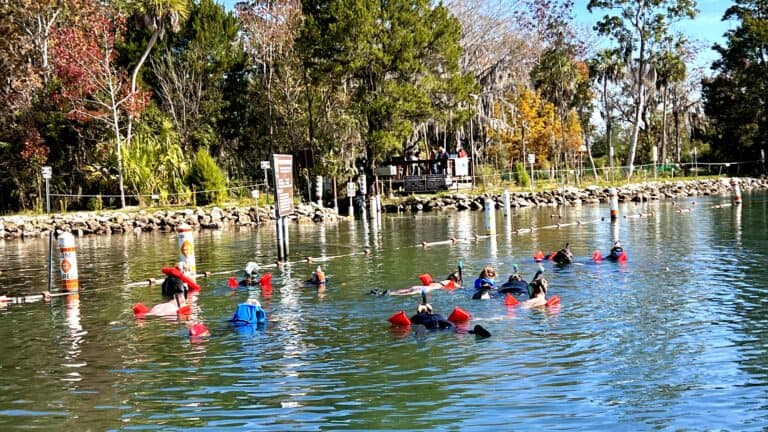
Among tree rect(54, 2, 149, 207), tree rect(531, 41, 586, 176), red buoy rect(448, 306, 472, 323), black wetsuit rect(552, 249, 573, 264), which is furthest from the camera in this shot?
tree rect(531, 41, 586, 176)

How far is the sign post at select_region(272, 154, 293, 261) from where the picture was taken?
76.4ft

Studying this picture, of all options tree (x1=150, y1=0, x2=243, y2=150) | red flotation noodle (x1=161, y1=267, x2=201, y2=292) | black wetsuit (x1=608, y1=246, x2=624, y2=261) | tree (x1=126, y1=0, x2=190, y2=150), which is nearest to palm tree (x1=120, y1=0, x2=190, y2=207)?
tree (x1=126, y1=0, x2=190, y2=150)

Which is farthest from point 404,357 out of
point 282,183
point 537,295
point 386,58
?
point 386,58

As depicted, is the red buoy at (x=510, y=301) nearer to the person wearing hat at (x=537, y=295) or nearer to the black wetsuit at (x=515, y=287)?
the person wearing hat at (x=537, y=295)

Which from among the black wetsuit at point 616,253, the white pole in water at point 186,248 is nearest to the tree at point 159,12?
the white pole in water at point 186,248

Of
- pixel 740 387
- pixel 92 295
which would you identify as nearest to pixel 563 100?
pixel 92 295

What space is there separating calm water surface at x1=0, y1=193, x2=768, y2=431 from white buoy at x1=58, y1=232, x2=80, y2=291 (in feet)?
1.78

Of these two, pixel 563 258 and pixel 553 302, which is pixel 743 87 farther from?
pixel 553 302

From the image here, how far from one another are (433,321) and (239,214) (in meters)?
33.3

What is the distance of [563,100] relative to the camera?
66688 mm

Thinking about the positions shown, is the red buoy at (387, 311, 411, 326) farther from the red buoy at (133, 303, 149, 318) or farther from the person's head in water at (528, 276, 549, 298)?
the red buoy at (133, 303, 149, 318)

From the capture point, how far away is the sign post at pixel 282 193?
23281mm

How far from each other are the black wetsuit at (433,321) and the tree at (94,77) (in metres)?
34.9

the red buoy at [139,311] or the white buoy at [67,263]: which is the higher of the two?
the white buoy at [67,263]
